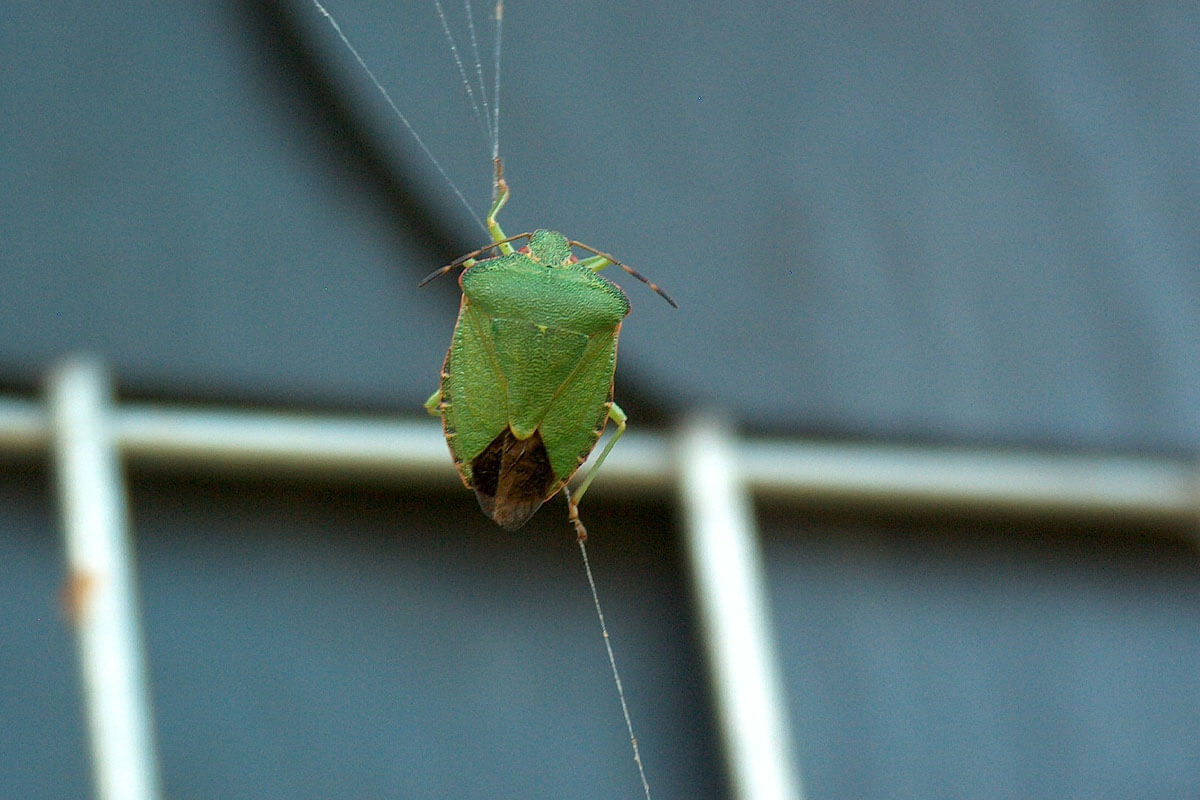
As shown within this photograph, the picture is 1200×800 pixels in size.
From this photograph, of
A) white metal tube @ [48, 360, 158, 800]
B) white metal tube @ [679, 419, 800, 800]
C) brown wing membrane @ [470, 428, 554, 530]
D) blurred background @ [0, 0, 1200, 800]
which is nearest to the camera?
brown wing membrane @ [470, 428, 554, 530]

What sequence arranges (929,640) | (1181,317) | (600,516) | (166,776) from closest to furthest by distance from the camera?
(166,776)
(600,516)
(929,640)
(1181,317)

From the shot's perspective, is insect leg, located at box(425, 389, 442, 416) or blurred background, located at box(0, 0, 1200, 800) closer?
insect leg, located at box(425, 389, 442, 416)

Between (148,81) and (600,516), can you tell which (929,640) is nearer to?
(600,516)

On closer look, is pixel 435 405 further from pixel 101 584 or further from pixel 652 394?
pixel 652 394

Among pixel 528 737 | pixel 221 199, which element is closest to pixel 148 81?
pixel 221 199

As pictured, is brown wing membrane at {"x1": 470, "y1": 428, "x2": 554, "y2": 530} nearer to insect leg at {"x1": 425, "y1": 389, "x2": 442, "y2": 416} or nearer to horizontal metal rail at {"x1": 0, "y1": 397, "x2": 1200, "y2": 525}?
insect leg at {"x1": 425, "y1": 389, "x2": 442, "y2": 416}

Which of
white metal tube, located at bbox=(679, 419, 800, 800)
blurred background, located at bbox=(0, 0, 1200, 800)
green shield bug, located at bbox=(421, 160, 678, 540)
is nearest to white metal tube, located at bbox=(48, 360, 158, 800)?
blurred background, located at bbox=(0, 0, 1200, 800)

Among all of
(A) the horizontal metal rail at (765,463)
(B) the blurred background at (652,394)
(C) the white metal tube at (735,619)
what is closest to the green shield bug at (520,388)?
(B) the blurred background at (652,394)

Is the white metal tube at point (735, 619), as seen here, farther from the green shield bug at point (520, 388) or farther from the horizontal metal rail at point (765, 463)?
the green shield bug at point (520, 388)
